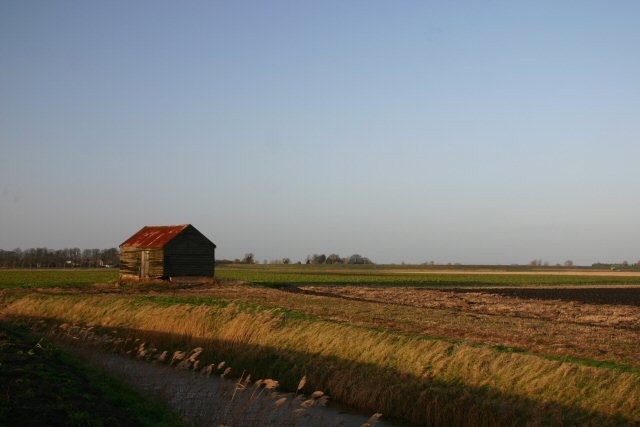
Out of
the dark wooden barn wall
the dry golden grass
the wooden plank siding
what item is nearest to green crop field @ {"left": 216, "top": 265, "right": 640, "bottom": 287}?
the dark wooden barn wall

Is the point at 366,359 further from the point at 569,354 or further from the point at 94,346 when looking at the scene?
the point at 94,346

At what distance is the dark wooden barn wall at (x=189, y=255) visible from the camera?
210 ft

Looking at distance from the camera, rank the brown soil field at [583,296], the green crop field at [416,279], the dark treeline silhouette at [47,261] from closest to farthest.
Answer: the brown soil field at [583,296] → the green crop field at [416,279] → the dark treeline silhouette at [47,261]

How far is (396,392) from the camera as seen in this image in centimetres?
1866

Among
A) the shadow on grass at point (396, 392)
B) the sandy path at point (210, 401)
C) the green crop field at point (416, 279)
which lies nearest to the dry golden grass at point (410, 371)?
the shadow on grass at point (396, 392)

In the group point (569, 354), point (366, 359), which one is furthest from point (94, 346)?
point (569, 354)

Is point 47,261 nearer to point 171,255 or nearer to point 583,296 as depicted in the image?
point 171,255

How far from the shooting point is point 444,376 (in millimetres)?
18812

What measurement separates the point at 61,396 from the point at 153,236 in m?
57.3

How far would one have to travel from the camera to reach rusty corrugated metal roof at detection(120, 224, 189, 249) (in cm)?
6500

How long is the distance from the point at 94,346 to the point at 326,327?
9.24m

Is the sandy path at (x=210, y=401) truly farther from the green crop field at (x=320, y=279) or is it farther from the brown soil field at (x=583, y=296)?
the green crop field at (x=320, y=279)

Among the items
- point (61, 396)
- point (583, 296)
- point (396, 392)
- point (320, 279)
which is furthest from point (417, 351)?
point (320, 279)

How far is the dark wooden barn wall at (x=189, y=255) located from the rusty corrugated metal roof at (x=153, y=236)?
2.65 ft
